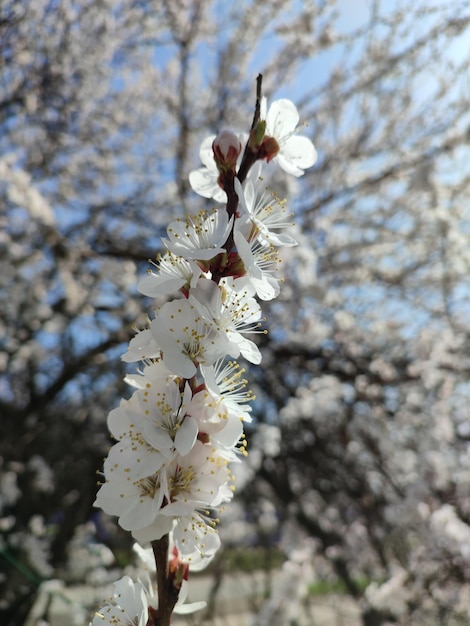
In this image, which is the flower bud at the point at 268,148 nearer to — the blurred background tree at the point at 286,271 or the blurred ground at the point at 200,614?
the blurred ground at the point at 200,614

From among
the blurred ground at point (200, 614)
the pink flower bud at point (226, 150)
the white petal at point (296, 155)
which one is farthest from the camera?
the blurred ground at point (200, 614)

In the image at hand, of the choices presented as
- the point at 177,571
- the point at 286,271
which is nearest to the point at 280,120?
the point at 177,571

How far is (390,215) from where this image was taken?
454 centimetres

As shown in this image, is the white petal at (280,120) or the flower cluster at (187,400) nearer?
the flower cluster at (187,400)

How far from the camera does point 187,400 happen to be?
73 cm

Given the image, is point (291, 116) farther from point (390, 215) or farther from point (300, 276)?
point (390, 215)

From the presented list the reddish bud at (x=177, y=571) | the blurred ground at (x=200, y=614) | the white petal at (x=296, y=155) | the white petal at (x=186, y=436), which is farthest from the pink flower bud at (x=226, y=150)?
the blurred ground at (x=200, y=614)

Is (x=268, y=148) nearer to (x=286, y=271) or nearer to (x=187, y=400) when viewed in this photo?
(x=187, y=400)

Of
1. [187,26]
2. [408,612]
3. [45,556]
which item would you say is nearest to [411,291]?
[408,612]

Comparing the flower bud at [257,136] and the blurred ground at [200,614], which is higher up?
the flower bud at [257,136]

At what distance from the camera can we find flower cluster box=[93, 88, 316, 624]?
72cm

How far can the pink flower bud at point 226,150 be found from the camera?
83 cm

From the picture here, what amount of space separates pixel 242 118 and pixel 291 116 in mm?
3924

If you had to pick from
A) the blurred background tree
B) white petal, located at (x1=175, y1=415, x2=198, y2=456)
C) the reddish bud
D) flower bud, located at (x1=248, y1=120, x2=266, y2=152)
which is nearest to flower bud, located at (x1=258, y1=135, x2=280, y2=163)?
flower bud, located at (x1=248, y1=120, x2=266, y2=152)
